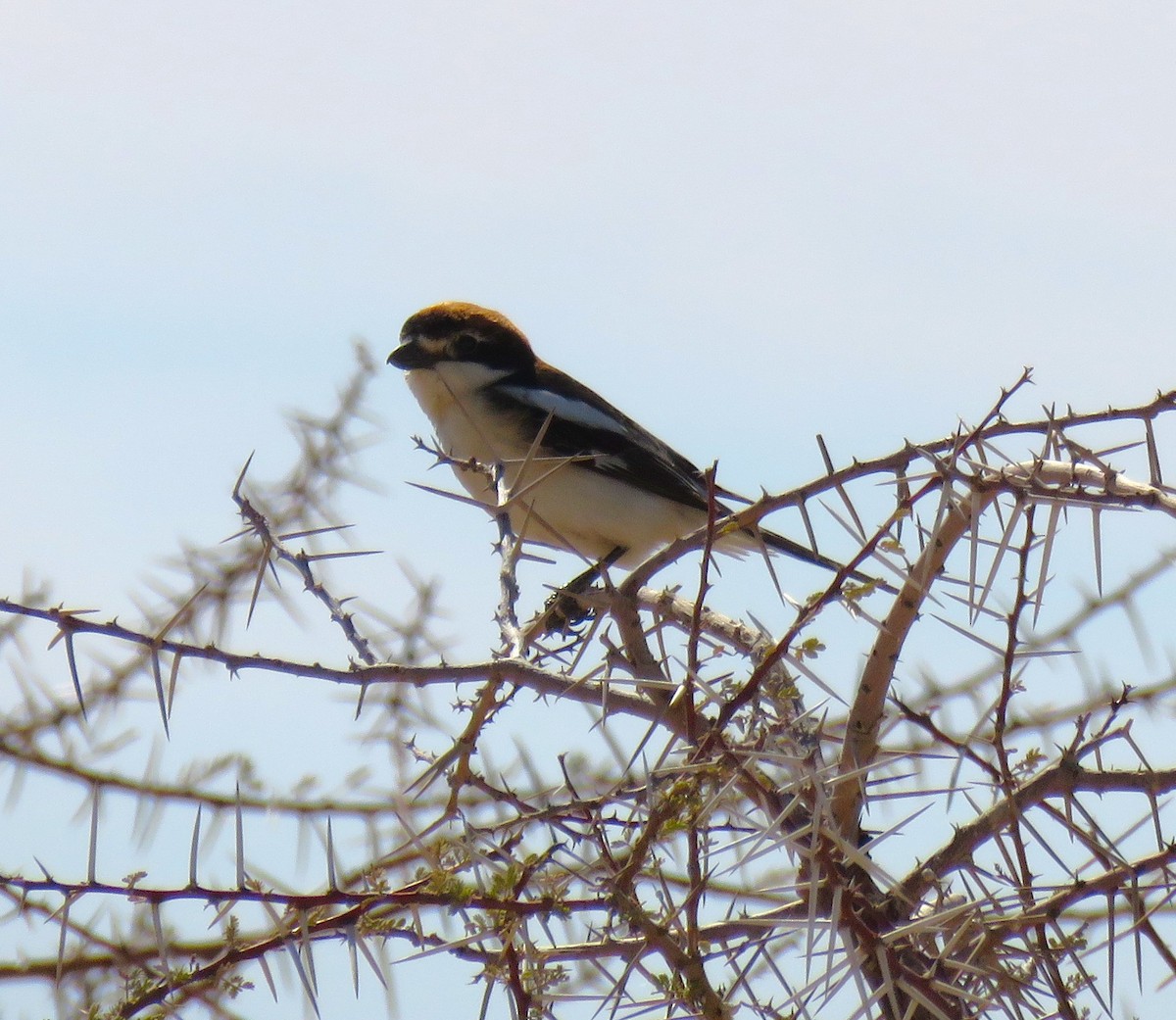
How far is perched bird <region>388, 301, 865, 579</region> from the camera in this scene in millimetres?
6426

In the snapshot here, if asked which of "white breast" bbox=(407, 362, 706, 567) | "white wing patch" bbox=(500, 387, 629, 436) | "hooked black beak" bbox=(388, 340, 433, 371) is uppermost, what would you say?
"hooked black beak" bbox=(388, 340, 433, 371)

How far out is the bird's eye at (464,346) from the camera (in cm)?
736

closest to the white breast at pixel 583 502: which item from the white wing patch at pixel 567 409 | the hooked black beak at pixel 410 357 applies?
the white wing patch at pixel 567 409

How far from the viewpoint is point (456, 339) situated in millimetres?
7391

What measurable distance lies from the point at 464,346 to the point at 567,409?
73 cm

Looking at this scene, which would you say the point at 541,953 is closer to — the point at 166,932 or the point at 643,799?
the point at 643,799

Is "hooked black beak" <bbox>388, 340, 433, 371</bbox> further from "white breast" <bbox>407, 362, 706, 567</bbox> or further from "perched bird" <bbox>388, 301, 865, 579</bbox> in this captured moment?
"white breast" <bbox>407, 362, 706, 567</bbox>

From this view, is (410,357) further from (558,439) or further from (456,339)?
(558,439)

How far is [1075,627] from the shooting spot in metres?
3.06

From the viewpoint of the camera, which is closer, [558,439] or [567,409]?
[558,439]

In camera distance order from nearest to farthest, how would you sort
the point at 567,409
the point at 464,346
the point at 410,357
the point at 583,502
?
the point at 583,502 → the point at 567,409 → the point at 410,357 → the point at 464,346

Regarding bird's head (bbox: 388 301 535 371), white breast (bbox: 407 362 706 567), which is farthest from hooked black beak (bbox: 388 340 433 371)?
white breast (bbox: 407 362 706 567)

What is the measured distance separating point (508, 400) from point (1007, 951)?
15.9 ft

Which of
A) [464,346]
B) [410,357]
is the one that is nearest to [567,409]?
[464,346]
